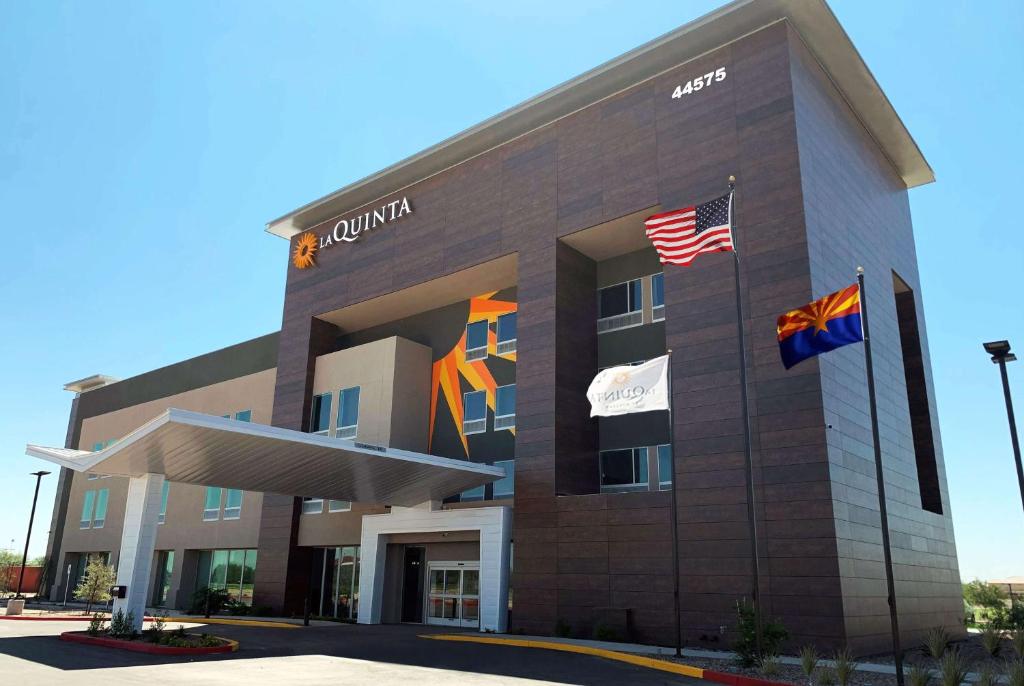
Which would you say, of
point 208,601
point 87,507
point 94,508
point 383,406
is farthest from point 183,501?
point 383,406

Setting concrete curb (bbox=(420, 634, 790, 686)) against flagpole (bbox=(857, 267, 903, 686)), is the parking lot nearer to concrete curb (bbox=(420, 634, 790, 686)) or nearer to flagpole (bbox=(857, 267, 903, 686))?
concrete curb (bbox=(420, 634, 790, 686))

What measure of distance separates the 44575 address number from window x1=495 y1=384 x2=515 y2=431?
480 inches

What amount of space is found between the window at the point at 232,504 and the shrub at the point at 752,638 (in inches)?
1154

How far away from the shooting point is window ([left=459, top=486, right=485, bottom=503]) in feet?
102

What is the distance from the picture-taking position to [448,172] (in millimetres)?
34156

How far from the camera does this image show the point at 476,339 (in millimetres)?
33906

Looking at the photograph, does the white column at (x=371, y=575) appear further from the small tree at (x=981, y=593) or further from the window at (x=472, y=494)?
the small tree at (x=981, y=593)

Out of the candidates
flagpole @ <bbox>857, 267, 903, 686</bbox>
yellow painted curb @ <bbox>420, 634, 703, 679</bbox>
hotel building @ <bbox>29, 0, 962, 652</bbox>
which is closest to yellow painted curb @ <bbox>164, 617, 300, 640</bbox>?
hotel building @ <bbox>29, 0, 962, 652</bbox>

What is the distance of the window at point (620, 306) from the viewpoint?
2917cm

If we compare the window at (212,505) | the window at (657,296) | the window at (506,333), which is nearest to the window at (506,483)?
the window at (506,333)

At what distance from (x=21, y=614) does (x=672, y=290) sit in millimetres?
29137

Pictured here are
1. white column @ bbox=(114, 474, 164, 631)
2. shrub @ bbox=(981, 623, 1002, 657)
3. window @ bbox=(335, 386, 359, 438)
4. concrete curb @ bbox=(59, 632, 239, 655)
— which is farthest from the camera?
window @ bbox=(335, 386, 359, 438)

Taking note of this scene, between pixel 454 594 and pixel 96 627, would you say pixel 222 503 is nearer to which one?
pixel 454 594

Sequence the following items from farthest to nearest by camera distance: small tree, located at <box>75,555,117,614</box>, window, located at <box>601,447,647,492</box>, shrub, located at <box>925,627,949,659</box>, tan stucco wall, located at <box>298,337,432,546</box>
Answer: tan stucco wall, located at <box>298,337,432,546</box> < small tree, located at <box>75,555,117,614</box> < window, located at <box>601,447,647,492</box> < shrub, located at <box>925,627,949,659</box>
